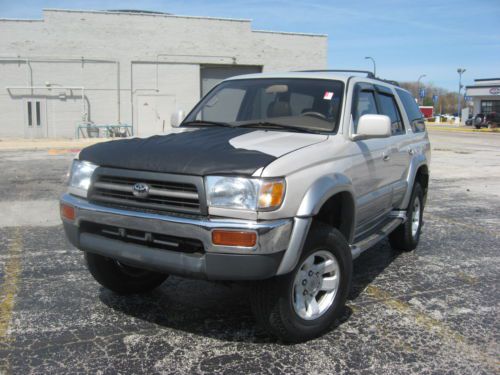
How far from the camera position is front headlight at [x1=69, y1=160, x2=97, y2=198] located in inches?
141

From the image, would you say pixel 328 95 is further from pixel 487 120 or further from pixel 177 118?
pixel 487 120

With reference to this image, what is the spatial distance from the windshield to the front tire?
1.08 m

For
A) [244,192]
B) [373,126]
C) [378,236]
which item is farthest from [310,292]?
[373,126]

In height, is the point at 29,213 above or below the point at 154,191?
below

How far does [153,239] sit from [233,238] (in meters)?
0.57

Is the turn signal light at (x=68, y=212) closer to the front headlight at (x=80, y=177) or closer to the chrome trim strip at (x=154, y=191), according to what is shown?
the front headlight at (x=80, y=177)

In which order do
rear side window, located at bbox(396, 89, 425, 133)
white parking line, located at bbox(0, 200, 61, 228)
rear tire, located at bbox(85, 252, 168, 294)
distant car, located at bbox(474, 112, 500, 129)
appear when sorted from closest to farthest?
rear tire, located at bbox(85, 252, 168, 294), rear side window, located at bbox(396, 89, 425, 133), white parking line, located at bbox(0, 200, 61, 228), distant car, located at bbox(474, 112, 500, 129)

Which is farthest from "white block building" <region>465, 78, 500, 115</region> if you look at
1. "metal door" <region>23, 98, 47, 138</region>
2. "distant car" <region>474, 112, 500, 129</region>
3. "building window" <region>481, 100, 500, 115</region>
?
"metal door" <region>23, 98, 47, 138</region>

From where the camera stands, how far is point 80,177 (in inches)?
144

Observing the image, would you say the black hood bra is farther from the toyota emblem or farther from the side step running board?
the side step running board

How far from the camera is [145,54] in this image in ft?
91.3

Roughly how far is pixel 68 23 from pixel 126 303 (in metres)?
25.5

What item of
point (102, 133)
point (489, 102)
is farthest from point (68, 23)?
point (489, 102)

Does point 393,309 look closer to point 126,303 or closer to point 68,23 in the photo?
point 126,303
